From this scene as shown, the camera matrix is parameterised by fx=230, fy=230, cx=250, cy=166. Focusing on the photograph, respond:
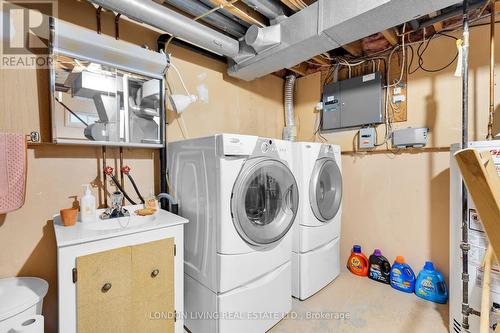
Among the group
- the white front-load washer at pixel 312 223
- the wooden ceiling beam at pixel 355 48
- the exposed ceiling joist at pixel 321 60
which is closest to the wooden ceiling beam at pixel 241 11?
the exposed ceiling joist at pixel 321 60

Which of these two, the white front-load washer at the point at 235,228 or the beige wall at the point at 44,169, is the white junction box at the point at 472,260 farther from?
the beige wall at the point at 44,169

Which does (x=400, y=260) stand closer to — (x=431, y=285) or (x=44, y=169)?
(x=431, y=285)

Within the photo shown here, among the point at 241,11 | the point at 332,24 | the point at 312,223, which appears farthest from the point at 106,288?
the point at 332,24

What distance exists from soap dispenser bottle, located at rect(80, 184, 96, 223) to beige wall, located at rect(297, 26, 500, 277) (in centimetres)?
241

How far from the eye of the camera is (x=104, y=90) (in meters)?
1.59

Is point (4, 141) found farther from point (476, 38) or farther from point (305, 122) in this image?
point (476, 38)

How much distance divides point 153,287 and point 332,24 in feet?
6.70

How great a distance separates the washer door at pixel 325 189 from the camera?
200 cm

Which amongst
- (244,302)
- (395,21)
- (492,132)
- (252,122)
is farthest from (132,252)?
(492,132)

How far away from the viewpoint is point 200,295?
154 cm

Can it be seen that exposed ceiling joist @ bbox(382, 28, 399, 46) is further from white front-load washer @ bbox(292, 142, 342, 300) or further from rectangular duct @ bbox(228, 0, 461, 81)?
white front-load washer @ bbox(292, 142, 342, 300)

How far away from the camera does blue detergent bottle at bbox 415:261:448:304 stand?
1.93 m
